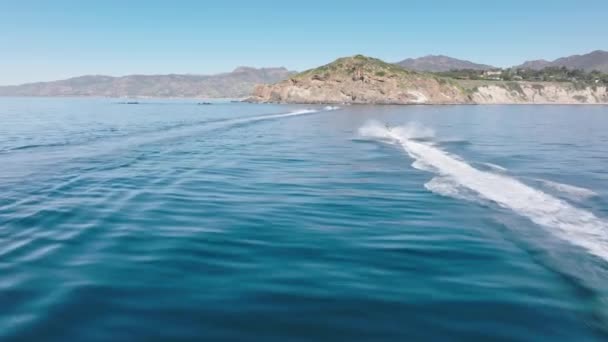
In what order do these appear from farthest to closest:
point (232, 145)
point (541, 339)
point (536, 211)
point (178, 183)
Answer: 1. point (232, 145)
2. point (178, 183)
3. point (536, 211)
4. point (541, 339)

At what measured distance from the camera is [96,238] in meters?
9.62

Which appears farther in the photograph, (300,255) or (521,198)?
(521,198)

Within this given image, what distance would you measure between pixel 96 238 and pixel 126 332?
440cm

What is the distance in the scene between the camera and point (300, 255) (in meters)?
8.79

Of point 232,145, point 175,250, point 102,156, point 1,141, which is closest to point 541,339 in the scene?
point 175,250

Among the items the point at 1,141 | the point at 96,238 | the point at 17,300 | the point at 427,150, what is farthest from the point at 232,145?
the point at 17,300

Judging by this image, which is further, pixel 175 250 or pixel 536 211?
pixel 536 211

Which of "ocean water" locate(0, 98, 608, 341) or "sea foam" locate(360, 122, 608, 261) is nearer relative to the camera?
"ocean water" locate(0, 98, 608, 341)

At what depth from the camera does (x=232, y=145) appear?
30859 mm

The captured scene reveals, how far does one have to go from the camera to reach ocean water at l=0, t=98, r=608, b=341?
19.9ft

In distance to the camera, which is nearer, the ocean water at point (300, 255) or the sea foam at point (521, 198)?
the ocean water at point (300, 255)

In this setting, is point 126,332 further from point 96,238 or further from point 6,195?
point 6,195

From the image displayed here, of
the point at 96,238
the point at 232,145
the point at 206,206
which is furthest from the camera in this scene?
the point at 232,145

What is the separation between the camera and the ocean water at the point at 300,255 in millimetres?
6055
